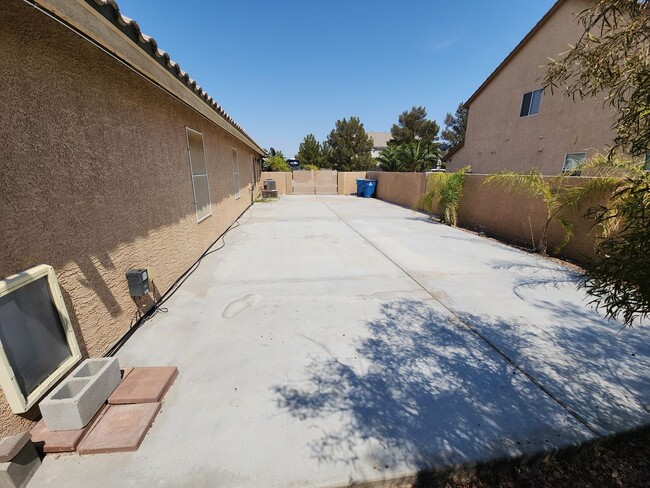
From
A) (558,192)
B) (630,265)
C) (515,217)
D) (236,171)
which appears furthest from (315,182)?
(630,265)

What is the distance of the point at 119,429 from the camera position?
1.98 meters

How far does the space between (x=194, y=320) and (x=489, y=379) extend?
3.21 metres

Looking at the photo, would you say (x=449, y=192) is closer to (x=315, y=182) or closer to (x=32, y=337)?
(x=32, y=337)

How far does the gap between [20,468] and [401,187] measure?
49.5 ft

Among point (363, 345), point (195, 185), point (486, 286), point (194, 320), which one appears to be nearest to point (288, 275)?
point (194, 320)

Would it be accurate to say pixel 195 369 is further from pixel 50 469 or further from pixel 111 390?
pixel 50 469

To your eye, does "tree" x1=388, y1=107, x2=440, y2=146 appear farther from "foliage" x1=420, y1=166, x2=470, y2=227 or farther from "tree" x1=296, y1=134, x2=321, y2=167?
"foliage" x1=420, y1=166, x2=470, y2=227

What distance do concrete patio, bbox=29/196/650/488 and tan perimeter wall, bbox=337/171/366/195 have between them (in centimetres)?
1756

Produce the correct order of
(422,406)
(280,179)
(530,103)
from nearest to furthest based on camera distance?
(422,406)
(530,103)
(280,179)

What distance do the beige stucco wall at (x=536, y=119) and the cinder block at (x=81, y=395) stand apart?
12193 millimetres

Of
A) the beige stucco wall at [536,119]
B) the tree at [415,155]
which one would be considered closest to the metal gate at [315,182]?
the tree at [415,155]

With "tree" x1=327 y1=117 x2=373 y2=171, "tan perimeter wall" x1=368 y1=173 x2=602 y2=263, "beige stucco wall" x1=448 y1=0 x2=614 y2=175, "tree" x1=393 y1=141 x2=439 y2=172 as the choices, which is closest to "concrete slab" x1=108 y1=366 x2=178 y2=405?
"tan perimeter wall" x1=368 y1=173 x2=602 y2=263

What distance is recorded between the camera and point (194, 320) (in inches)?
138

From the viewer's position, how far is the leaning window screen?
1.82 metres
